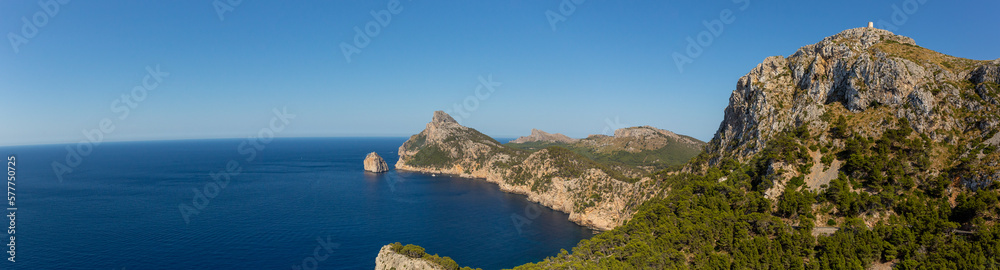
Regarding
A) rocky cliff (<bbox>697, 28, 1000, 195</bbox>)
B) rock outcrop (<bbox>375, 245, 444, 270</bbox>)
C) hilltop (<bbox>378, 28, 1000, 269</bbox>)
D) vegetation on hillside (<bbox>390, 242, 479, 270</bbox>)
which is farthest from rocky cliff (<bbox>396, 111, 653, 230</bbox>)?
rock outcrop (<bbox>375, 245, 444, 270</bbox>)

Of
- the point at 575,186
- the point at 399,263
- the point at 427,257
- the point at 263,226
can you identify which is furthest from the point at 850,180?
the point at 263,226

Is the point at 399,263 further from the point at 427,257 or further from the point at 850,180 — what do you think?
the point at 850,180

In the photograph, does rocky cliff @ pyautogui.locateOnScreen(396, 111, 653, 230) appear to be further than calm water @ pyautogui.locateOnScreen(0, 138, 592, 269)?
Yes

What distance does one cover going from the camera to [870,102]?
61.1 metres

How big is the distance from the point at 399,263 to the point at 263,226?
67.6m

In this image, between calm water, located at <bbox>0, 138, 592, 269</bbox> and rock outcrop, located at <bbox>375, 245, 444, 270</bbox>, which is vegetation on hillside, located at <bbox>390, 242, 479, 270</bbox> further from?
calm water, located at <bbox>0, 138, 592, 269</bbox>

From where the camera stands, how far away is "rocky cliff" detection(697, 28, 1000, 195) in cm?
5262

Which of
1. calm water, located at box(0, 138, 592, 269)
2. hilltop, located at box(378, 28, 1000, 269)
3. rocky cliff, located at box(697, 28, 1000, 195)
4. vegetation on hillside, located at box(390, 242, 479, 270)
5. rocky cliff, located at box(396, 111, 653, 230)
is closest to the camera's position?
hilltop, located at box(378, 28, 1000, 269)

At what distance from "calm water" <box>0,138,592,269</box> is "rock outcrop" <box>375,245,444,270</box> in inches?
859

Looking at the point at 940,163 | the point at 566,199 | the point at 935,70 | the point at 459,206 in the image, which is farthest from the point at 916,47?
the point at 459,206

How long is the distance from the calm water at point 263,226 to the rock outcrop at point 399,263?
2181cm

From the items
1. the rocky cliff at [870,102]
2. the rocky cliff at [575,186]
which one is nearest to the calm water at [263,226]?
the rocky cliff at [575,186]

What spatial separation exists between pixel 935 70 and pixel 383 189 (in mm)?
163496

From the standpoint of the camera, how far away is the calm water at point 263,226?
3110 inches
